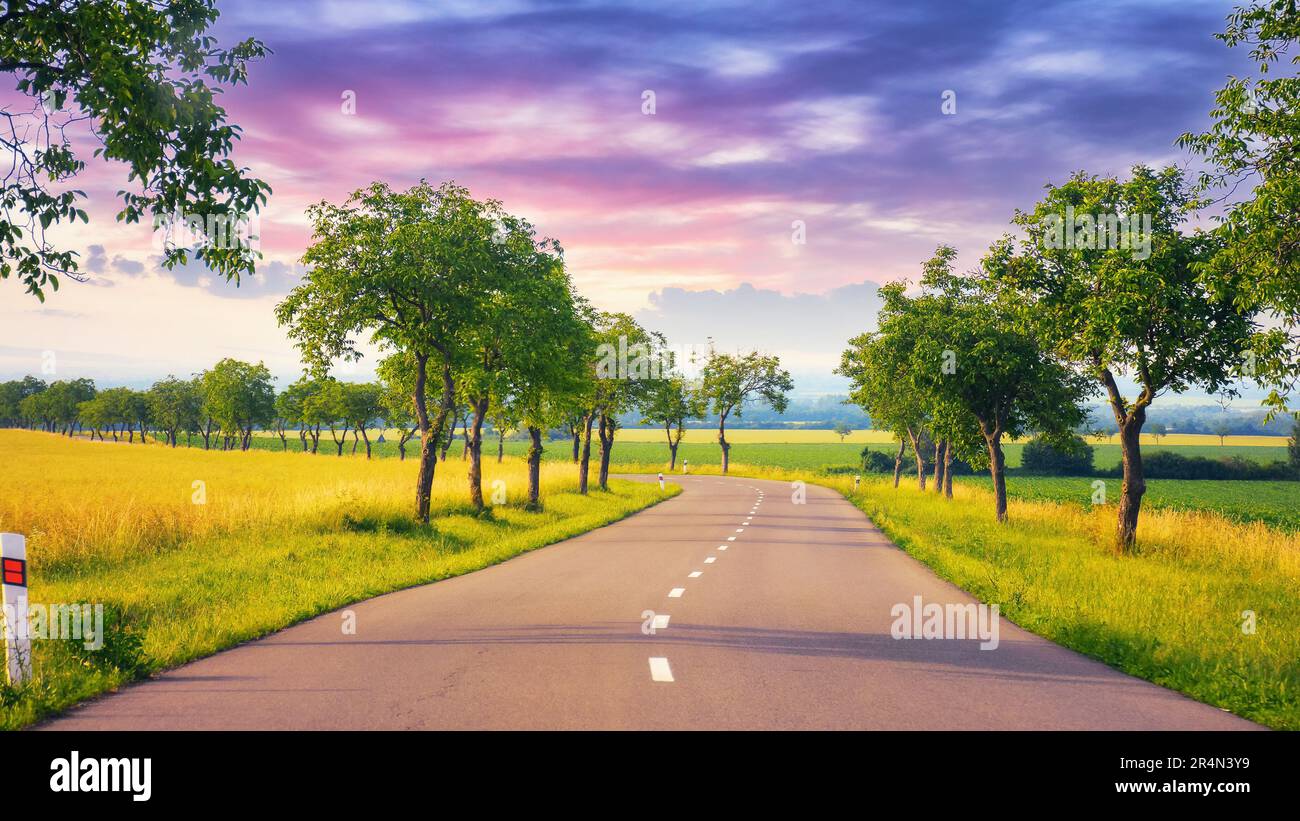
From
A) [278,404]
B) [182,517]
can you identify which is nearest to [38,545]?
[182,517]

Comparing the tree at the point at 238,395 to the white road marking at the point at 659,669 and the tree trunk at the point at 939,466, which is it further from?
the white road marking at the point at 659,669

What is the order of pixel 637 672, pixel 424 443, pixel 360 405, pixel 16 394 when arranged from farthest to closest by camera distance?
pixel 16 394, pixel 360 405, pixel 424 443, pixel 637 672

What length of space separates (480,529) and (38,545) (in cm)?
936

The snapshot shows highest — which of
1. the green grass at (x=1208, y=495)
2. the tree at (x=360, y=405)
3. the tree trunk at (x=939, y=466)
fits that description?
the tree at (x=360, y=405)

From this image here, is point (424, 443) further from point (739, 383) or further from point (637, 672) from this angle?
point (739, 383)

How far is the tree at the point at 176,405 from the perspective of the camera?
3831 inches

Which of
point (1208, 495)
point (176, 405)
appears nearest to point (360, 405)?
point (176, 405)

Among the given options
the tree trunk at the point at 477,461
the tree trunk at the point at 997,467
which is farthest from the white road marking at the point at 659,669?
the tree trunk at the point at 997,467

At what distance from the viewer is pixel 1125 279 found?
15.3m

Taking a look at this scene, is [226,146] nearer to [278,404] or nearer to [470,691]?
[470,691]

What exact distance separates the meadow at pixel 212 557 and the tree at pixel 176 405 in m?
80.1

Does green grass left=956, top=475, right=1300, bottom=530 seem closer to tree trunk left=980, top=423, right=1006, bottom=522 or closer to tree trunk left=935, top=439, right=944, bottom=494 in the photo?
tree trunk left=935, top=439, right=944, bottom=494

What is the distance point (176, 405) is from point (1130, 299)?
104568mm

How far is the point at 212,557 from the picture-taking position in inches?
555
